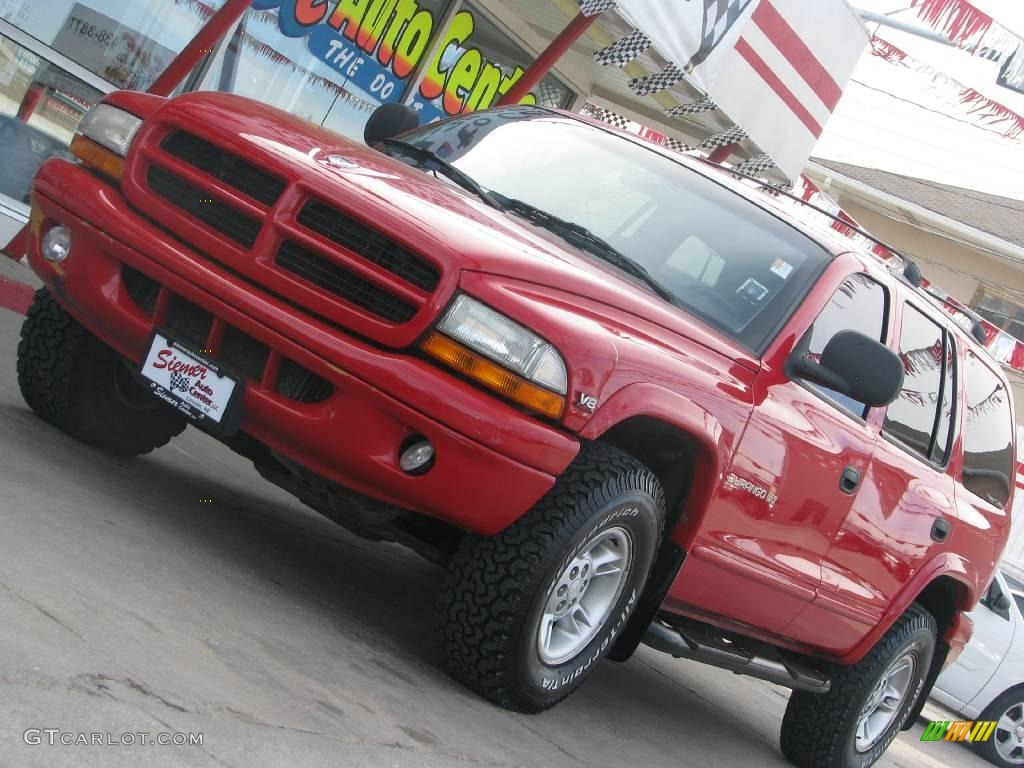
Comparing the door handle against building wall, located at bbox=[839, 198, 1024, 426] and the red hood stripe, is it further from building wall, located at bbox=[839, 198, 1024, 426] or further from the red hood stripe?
building wall, located at bbox=[839, 198, 1024, 426]

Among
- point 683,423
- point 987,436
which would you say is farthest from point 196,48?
point 683,423

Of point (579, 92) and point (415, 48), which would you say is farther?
point (579, 92)

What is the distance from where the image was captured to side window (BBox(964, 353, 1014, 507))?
21.4ft

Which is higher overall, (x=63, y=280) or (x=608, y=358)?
(x=608, y=358)

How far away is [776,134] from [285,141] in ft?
28.8

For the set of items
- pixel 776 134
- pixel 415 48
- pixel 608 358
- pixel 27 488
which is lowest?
pixel 27 488

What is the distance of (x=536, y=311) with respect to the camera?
4023mm

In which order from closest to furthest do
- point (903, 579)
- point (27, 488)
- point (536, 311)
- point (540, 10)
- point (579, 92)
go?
1. point (536, 311)
2. point (27, 488)
3. point (903, 579)
4. point (540, 10)
5. point (579, 92)

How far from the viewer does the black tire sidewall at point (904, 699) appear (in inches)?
243

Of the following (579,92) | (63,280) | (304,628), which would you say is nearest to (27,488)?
(63,280)

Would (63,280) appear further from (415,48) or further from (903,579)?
(415,48)

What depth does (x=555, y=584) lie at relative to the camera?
14.0 feet

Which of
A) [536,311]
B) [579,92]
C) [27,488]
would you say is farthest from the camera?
[579,92]

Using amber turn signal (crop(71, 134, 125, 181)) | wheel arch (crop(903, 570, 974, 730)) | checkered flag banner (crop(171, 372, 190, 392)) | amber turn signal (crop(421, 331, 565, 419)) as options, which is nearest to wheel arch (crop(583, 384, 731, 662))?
amber turn signal (crop(421, 331, 565, 419))
